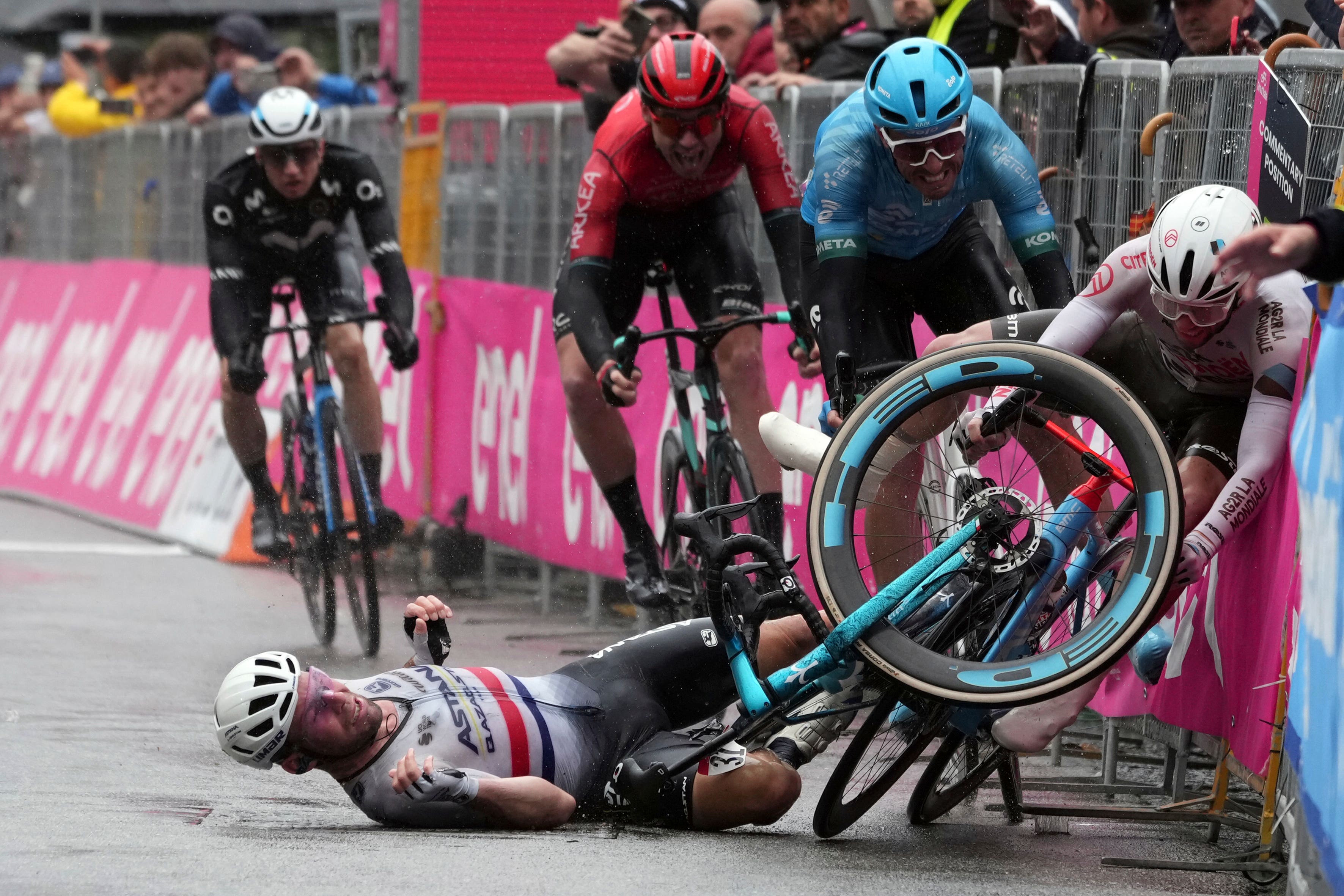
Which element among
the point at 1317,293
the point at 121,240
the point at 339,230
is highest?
the point at 1317,293

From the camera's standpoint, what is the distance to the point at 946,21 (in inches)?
348

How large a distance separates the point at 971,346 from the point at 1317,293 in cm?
89

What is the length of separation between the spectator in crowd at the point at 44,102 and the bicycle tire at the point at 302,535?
1168 centimetres

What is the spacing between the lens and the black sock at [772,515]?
778cm

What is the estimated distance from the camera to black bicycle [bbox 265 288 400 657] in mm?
9297

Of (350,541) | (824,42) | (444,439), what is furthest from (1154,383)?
(444,439)

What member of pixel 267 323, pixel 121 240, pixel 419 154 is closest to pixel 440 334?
pixel 419 154

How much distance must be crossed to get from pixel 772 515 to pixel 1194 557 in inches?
113

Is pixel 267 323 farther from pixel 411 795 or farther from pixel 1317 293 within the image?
pixel 1317 293

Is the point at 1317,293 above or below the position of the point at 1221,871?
above

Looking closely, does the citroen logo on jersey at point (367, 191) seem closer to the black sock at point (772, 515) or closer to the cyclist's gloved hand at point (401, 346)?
the cyclist's gloved hand at point (401, 346)

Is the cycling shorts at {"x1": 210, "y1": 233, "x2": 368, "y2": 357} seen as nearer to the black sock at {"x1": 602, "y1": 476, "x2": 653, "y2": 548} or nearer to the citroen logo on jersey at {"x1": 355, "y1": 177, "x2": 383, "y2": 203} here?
the citroen logo on jersey at {"x1": 355, "y1": 177, "x2": 383, "y2": 203}

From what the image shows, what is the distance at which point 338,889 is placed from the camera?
4742 mm

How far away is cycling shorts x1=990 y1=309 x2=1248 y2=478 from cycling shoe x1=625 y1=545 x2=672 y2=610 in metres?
2.93
